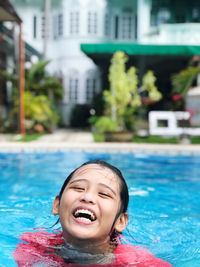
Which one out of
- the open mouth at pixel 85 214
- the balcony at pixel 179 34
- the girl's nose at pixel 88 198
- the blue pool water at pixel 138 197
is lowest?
the blue pool water at pixel 138 197

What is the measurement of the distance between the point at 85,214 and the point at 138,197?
16.0 feet

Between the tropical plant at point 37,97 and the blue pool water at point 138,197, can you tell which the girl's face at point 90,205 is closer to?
the blue pool water at point 138,197

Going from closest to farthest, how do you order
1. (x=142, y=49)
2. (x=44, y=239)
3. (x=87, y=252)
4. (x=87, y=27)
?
1. (x=87, y=252)
2. (x=44, y=239)
3. (x=142, y=49)
4. (x=87, y=27)

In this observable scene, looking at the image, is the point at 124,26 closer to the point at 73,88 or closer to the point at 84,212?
the point at 73,88

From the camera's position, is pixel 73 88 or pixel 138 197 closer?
pixel 138 197

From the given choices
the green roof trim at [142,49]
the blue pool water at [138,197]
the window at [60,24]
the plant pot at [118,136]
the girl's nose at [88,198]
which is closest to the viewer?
the girl's nose at [88,198]

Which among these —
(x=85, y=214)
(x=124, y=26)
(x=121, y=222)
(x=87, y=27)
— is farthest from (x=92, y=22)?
(x=85, y=214)

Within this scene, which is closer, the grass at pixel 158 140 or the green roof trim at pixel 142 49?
the grass at pixel 158 140

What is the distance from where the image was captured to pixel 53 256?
11.4ft

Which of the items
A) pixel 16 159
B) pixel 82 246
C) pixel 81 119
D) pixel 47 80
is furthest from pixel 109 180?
pixel 81 119

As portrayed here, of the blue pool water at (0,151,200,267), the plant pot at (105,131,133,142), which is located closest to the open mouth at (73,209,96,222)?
the blue pool water at (0,151,200,267)

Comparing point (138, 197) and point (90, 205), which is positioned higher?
point (90, 205)

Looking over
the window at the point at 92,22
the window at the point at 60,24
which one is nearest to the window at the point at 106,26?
the window at the point at 92,22

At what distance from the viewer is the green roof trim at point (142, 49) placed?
20.2m
